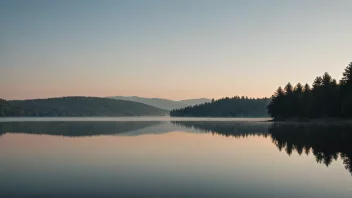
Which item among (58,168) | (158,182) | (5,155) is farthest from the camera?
(5,155)

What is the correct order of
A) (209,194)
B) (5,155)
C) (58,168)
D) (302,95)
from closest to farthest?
(209,194) → (58,168) → (5,155) → (302,95)

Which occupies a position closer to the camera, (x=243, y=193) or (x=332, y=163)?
(x=243, y=193)

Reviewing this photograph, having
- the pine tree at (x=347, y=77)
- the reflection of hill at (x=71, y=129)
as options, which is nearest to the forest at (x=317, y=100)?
the pine tree at (x=347, y=77)

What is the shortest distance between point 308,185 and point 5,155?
1050 inches

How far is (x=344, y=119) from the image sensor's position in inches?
4048

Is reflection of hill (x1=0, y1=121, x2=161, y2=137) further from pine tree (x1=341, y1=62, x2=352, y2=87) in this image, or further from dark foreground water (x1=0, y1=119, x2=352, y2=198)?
pine tree (x1=341, y1=62, x2=352, y2=87)

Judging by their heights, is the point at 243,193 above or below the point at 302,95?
below

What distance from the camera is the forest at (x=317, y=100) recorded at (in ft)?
334

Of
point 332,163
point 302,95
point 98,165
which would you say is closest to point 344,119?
point 302,95

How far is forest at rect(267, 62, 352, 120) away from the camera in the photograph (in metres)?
102

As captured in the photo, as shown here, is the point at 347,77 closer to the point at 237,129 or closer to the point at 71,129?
the point at 237,129

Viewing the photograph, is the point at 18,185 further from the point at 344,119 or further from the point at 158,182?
the point at 344,119

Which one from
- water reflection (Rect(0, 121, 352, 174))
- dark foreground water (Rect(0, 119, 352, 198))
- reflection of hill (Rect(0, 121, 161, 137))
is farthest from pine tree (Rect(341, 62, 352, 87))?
dark foreground water (Rect(0, 119, 352, 198))

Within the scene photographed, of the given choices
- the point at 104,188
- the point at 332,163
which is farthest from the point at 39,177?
the point at 332,163
